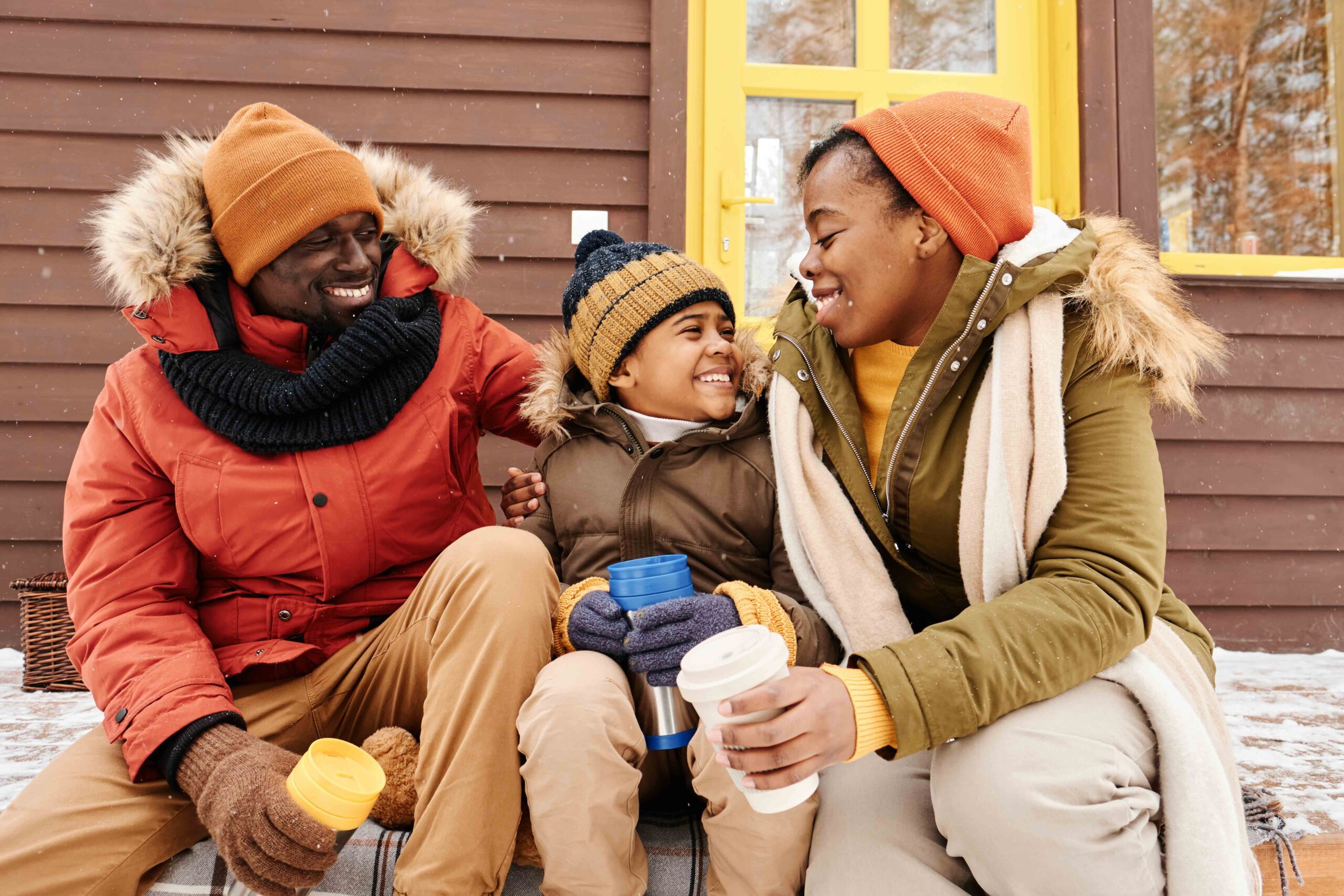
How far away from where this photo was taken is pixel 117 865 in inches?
54.9

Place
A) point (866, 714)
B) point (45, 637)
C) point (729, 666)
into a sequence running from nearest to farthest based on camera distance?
1. point (729, 666)
2. point (866, 714)
3. point (45, 637)

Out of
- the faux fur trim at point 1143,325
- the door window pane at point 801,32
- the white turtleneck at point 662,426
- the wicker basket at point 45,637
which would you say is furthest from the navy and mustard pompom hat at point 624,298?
A: the wicker basket at point 45,637

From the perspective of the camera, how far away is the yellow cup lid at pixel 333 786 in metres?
1.25

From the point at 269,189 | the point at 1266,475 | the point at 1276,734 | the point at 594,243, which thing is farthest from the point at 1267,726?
the point at 269,189

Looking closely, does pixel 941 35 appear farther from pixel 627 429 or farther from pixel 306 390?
pixel 306 390

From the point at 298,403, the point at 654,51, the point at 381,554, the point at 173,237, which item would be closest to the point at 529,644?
the point at 381,554

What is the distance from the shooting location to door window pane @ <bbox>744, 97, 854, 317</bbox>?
11.2 feet

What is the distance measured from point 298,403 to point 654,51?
2086mm

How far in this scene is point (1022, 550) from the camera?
56.0 inches

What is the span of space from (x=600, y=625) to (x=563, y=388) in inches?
26.2

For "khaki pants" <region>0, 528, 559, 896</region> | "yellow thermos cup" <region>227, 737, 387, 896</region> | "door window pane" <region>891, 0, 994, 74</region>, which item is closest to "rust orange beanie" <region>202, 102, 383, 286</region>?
"khaki pants" <region>0, 528, 559, 896</region>

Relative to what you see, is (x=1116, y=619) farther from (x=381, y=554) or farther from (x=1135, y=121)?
(x=1135, y=121)

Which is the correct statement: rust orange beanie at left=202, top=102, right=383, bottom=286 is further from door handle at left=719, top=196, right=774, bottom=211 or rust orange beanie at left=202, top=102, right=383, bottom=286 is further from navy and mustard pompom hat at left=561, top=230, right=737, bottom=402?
door handle at left=719, top=196, right=774, bottom=211

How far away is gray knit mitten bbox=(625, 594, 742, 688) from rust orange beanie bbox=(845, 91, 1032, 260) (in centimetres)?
74
